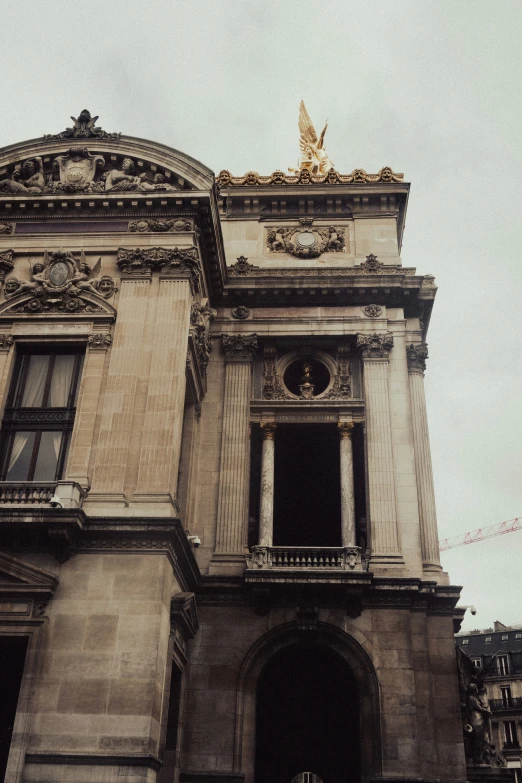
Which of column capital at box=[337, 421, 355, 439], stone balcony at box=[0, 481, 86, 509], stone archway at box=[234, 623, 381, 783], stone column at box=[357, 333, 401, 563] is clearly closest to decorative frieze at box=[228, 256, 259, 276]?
stone column at box=[357, 333, 401, 563]

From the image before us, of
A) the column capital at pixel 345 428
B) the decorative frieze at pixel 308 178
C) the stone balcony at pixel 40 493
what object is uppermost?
the decorative frieze at pixel 308 178

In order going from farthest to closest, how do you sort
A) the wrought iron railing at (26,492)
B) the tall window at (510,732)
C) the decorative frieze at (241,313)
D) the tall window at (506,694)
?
the tall window at (506,694)
the tall window at (510,732)
the decorative frieze at (241,313)
the wrought iron railing at (26,492)

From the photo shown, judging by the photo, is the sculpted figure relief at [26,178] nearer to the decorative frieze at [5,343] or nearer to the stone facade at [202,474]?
the stone facade at [202,474]

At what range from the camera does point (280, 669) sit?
103ft

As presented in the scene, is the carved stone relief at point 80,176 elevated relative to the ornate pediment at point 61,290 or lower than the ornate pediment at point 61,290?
elevated

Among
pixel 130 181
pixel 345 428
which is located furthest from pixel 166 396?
pixel 130 181

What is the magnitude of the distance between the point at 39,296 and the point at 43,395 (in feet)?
11.1

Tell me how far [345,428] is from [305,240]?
9012mm

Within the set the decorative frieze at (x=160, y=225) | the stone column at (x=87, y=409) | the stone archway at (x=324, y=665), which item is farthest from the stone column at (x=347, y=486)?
the stone column at (x=87, y=409)

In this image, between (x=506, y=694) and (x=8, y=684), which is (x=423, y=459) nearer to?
(x=8, y=684)

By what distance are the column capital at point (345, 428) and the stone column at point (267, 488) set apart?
2.45 metres

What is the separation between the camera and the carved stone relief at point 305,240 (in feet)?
115

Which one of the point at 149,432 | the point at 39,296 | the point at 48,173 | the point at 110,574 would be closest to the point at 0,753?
the point at 110,574

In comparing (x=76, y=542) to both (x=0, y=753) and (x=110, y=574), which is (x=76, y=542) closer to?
(x=110, y=574)
